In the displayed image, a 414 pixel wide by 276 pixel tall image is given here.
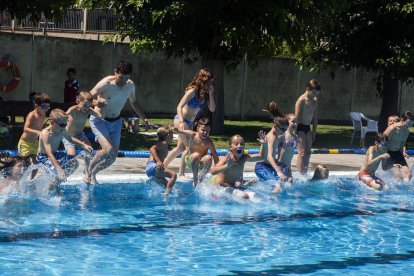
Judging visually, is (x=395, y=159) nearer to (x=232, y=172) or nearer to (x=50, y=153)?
(x=232, y=172)

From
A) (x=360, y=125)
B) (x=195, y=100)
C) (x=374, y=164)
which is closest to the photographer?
(x=195, y=100)

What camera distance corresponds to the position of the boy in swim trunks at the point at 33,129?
33.8 feet

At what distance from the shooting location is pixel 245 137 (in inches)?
794

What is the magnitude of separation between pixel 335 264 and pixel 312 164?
24.2ft

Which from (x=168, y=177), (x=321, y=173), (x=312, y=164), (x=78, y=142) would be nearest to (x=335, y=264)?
(x=168, y=177)

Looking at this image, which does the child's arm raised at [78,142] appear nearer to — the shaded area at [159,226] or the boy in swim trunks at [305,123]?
the shaded area at [159,226]

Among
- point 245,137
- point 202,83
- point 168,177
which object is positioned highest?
point 202,83

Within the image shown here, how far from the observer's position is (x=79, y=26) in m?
35.8

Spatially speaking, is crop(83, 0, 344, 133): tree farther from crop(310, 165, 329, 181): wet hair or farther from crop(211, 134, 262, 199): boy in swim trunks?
crop(211, 134, 262, 199): boy in swim trunks

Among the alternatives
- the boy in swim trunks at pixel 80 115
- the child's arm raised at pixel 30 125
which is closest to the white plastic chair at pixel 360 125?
the boy in swim trunks at pixel 80 115

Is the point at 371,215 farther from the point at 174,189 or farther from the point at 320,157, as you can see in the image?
the point at 320,157

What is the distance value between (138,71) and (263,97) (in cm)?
475

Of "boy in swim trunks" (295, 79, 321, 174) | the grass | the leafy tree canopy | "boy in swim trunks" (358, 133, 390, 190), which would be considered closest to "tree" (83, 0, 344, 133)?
the leafy tree canopy

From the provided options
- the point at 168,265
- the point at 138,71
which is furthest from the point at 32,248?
the point at 138,71
